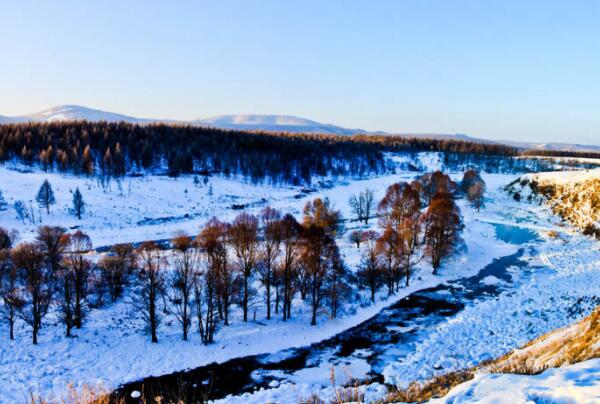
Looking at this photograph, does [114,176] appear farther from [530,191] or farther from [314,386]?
[530,191]

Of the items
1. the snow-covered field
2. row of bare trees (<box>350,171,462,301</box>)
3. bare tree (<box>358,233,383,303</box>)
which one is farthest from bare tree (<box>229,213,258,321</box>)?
row of bare trees (<box>350,171,462,301</box>)

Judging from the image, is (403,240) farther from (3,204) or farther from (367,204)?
(3,204)

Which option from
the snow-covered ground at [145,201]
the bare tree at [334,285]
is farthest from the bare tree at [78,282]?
the snow-covered ground at [145,201]

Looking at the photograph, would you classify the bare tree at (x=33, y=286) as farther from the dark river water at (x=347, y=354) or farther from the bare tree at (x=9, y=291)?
the dark river water at (x=347, y=354)

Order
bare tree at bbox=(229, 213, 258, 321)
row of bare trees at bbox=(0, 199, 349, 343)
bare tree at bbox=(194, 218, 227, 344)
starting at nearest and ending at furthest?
row of bare trees at bbox=(0, 199, 349, 343), bare tree at bbox=(194, 218, 227, 344), bare tree at bbox=(229, 213, 258, 321)

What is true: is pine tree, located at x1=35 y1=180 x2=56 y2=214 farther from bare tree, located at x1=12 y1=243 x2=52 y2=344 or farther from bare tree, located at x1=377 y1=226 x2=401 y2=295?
bare tree, located at x1=377 y1=226 x2=401 y2=295

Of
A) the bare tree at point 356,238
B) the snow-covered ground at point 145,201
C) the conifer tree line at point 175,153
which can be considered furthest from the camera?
the conifer tree line at point 175,153
